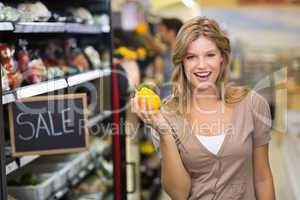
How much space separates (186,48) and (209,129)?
0.40 m

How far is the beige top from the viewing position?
2234mm

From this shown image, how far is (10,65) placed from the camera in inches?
107

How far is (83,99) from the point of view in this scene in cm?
272

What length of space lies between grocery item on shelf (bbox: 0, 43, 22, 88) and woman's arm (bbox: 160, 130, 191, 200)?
970 mm

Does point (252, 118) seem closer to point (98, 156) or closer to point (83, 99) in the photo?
point (83, 99)

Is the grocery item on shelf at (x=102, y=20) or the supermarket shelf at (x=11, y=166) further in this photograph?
the grocery item on shelf at (x=102, y=20)

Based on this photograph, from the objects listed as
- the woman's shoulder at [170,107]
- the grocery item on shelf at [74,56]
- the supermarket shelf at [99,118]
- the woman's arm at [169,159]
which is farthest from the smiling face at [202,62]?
the grocery item on shelf at [74,56]

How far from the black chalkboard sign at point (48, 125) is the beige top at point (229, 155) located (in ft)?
1.91

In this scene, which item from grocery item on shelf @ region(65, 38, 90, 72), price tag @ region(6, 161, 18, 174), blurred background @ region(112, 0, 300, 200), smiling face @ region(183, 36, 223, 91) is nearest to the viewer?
smiling face @ region(183, 36, 223, 91)

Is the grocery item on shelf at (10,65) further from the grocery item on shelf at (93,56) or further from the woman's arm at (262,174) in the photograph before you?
the woman's arm at (262,174)

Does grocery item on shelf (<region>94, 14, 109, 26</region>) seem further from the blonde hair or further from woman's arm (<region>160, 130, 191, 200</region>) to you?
woman's arm (<region>160, 130, 191, 200</region>)

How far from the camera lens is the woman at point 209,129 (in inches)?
87.9

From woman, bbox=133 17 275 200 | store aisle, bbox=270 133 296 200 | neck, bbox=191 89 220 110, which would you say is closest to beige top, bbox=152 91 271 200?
woman, bbox=133 17 275 200

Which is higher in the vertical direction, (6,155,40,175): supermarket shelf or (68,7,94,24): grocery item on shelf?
(68,7,94,24): grocery item on shelf
